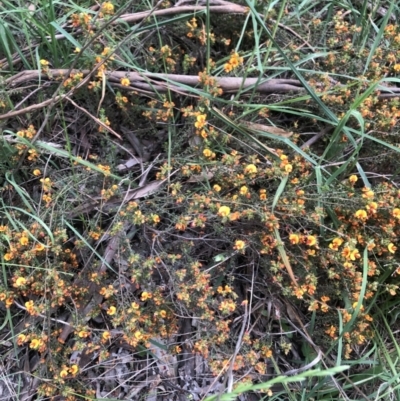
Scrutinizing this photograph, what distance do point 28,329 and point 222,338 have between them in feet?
2.51

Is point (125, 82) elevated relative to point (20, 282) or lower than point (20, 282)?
elevated

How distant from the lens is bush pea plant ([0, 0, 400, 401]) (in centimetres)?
170

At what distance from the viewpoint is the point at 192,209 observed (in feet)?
5.45

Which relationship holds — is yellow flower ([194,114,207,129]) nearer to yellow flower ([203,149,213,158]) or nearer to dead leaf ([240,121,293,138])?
yellow flower ([203,149,213,158])

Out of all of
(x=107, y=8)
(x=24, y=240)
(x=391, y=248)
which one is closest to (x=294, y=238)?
(x=391, y=248)

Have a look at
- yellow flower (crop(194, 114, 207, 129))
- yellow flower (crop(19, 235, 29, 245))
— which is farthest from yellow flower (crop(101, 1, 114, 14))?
yellow flower (crop(19, 235, 29, 245))

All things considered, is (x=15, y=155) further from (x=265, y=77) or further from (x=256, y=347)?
(x=256, y=347)

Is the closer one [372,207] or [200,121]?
[372,207]

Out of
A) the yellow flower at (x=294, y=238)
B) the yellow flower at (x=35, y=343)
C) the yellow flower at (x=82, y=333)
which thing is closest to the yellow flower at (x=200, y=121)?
the yellow flower at (x=294, y=238)

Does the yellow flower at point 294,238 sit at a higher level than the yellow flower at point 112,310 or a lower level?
higher

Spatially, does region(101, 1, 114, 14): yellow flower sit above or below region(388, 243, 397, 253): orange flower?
above

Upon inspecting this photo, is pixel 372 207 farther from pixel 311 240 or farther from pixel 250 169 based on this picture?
pixel 250 169

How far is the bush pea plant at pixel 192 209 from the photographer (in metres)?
1.70

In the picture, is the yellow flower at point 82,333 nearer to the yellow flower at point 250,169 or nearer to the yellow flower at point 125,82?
the yellow flower at point 250,169
